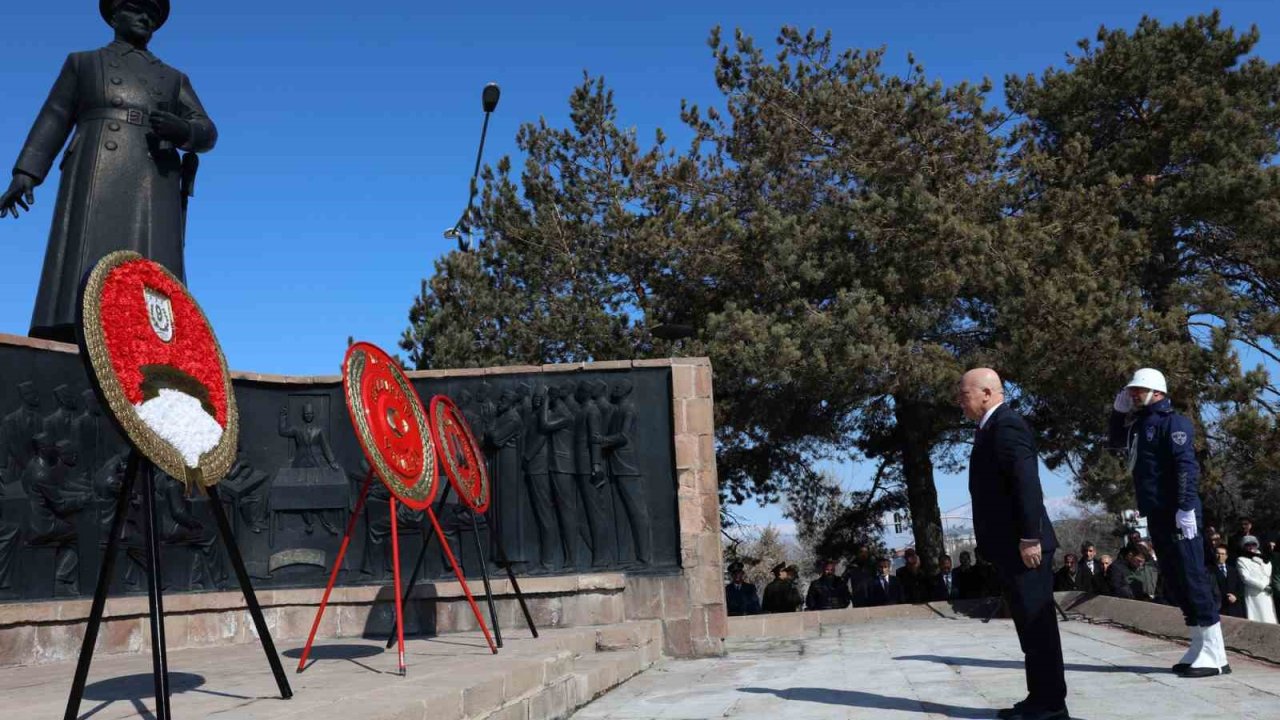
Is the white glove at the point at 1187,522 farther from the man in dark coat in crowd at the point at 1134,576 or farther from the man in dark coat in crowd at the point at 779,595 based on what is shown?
the man in dark coat in crowd at the point at 779,595

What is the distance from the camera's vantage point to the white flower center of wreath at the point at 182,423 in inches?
160

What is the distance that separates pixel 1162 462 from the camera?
6.05 meters

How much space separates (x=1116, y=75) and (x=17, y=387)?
21.3 meters

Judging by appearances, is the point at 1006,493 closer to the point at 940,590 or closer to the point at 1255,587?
the point at 1255,587

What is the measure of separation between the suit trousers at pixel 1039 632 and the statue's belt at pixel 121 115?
751 centimetres

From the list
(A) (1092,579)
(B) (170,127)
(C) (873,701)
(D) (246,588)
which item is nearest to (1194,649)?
(C) (873,701)

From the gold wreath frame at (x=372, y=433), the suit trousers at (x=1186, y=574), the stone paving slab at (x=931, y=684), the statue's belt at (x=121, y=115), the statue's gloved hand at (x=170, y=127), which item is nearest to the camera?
the stone paving slab at (x=931, y=684)

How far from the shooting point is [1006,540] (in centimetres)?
509

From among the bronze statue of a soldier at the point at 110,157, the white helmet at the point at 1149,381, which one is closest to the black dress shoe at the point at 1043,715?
the white helmet at the point at 1149,381

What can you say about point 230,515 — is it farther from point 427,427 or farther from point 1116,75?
point 1116,75

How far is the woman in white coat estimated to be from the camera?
9.86 meters

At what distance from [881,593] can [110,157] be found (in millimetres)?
12367

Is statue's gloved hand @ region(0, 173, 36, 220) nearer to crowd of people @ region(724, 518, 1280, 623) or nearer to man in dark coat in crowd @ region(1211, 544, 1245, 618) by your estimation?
crowd of people @ region(724, 518, 1280, 623)

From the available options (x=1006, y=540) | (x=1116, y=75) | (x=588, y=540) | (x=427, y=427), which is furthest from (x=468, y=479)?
(x=1116, y=75)
